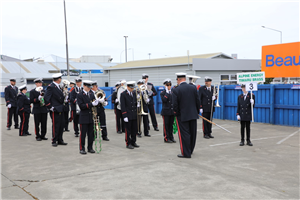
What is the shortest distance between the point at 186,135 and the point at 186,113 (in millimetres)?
559

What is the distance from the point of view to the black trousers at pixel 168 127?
→ 9.93 metres

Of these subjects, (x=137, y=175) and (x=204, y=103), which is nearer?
(x=137, y=175)

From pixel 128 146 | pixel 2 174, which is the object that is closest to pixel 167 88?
pixel 128 146

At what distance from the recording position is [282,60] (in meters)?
16.0

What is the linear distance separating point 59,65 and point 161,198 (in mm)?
58663

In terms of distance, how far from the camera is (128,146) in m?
9.03

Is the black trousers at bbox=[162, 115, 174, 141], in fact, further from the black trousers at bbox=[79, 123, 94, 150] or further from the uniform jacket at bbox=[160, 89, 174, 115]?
the black trousers at bbox=[79, 123, 94, 150]

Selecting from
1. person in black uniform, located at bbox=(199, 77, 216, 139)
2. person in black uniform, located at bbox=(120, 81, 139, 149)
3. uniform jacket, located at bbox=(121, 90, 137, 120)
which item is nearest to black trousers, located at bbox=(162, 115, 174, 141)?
person in black uniform, located at bbox=(199, 77, 216, 139)

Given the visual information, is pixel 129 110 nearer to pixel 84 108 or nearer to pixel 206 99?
pixel 84 108

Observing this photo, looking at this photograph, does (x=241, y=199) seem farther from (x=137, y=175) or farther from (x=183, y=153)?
(x=183, y=153)

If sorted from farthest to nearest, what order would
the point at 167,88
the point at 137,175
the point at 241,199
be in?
the point at 167,88 < the point at 137,175 < the point at 241,199

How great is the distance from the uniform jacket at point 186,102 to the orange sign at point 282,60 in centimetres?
974

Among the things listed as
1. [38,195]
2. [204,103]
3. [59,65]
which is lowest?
[38,195]

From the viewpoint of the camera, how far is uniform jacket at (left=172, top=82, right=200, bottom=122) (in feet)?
25.5
